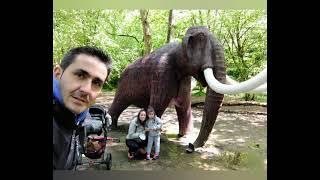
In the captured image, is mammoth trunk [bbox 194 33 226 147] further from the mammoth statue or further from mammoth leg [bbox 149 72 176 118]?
mammoth leg [bbox 149 72 176 118]

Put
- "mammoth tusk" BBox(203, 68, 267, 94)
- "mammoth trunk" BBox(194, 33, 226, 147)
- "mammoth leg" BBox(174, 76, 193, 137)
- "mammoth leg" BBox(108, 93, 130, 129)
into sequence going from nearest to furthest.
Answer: "mammoth tusk" BBox(203, 68, 267, 94)
"mammoth trunk" BBox(194, 33, 226, 147)
"mammoth leg" BBox(174, 76, 193, 137)
"mammoth leg" BBox(108, 93, 130, 129)

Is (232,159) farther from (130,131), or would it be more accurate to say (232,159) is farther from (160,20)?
(160,20)

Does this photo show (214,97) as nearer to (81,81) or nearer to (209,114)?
(209,114)

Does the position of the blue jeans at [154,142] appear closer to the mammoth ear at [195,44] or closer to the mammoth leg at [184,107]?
the mammoth leg at [184,107]

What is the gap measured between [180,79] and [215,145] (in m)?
0.73

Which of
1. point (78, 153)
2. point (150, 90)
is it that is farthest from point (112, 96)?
point (78, 153)

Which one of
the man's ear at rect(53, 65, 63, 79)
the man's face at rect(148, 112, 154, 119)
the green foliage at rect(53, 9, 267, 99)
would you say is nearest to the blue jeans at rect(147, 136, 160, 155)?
the man's face at rect(148, 112, 154, 119)

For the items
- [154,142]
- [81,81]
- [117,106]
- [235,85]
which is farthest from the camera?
[117,106]

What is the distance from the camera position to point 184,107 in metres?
4.18

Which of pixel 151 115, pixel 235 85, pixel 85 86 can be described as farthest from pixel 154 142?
pixel 235 85

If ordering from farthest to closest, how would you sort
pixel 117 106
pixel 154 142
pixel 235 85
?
pixel 117 106 < pixel 154 142 < pixel 235 85

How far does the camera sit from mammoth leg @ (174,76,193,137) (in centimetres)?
417

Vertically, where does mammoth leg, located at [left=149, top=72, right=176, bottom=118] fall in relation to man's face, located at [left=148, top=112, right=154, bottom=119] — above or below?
above
